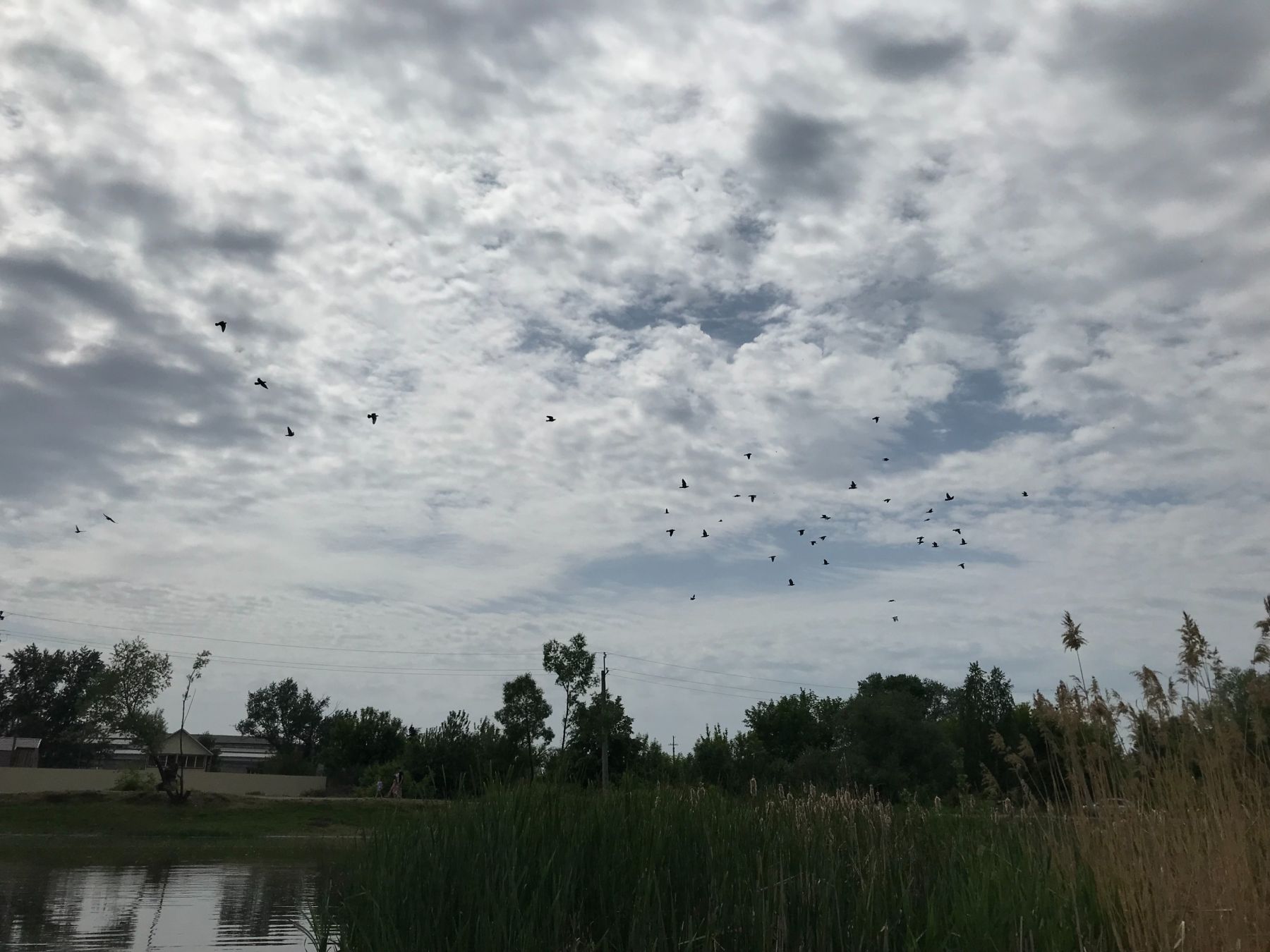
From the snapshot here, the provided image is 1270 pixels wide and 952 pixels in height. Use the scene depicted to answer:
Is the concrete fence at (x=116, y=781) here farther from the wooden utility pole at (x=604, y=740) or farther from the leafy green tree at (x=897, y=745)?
the leafy green tree at (x=897, y=745)

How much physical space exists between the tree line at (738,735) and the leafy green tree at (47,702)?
16 centimetres

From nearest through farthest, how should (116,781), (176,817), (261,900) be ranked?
(261,900), (176,817), (116,781)

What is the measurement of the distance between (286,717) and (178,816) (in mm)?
112125

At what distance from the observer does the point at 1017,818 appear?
456 inches

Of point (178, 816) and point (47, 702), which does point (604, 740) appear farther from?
point (47, 702)

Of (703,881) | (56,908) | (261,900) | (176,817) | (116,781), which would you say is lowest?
(261,900)

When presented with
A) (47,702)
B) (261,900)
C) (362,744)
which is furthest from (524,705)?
(47,702)

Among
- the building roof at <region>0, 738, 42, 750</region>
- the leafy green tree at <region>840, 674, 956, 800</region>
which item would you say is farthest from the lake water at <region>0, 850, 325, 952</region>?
the building roof at <region>0, 738, 42, 750</region>

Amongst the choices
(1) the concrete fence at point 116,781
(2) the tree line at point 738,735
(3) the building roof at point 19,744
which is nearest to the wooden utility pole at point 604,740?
(2) the tree line at point 738,735

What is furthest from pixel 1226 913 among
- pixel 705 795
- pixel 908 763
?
pixel 908 763

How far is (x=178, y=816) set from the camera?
50500mm

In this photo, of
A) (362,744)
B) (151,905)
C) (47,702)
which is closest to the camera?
(151,905)

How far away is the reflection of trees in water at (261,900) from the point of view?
59.3ft

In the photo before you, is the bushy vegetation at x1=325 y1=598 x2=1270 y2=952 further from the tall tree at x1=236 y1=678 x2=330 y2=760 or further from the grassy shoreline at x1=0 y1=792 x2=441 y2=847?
the tall tree at x1=236 y1=678 x2=330 y2=760
